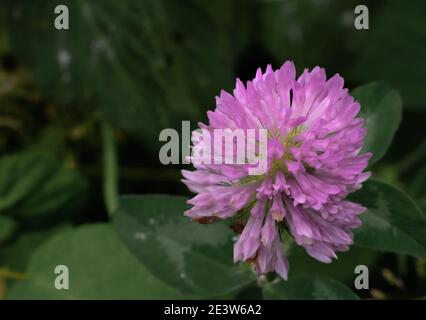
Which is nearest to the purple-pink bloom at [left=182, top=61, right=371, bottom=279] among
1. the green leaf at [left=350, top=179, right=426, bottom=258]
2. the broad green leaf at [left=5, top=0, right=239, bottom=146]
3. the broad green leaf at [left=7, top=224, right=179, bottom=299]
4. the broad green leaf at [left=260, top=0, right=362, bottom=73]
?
the green leaf at [left=350, top=179, right=426, bottom=258]

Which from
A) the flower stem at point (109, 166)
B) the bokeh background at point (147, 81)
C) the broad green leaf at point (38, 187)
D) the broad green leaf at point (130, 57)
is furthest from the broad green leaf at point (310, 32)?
the broad green leaf at point (38, 187)

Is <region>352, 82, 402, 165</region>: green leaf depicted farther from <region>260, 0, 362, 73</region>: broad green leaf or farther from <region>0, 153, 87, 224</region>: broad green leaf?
<region>0, 153, 87, 224</region>: broad green leaf

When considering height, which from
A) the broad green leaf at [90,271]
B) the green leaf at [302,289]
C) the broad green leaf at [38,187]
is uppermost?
the broad green leaf at [38,187]

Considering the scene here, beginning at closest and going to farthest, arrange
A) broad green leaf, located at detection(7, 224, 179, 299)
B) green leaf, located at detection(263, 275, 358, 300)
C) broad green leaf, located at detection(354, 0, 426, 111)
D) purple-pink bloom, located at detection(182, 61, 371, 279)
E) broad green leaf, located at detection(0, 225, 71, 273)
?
purple-pink bloom, located at detection(182, 61, 371, 279) < green leaf, located at detection(263, 275, 358, 300) < broad green leaf, located at detection(7, 224, 179, 299) < broad green leaf, located at detection(0, 225, 71, 273) < broad green leaf, located at detection(354, 0, 426, 111)

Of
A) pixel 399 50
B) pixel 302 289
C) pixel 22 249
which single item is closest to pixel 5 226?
pixel 22 249

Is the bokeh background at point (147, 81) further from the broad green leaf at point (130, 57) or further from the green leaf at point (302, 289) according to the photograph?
the green leaf at point (302, 289)

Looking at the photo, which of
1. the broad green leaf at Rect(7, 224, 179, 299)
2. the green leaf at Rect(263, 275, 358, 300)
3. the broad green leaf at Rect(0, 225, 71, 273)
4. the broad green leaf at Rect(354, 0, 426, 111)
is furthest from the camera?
the broad green leaf at Rect(354, 0, 426, 111)

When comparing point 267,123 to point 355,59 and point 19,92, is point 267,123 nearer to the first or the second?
point 355,59
